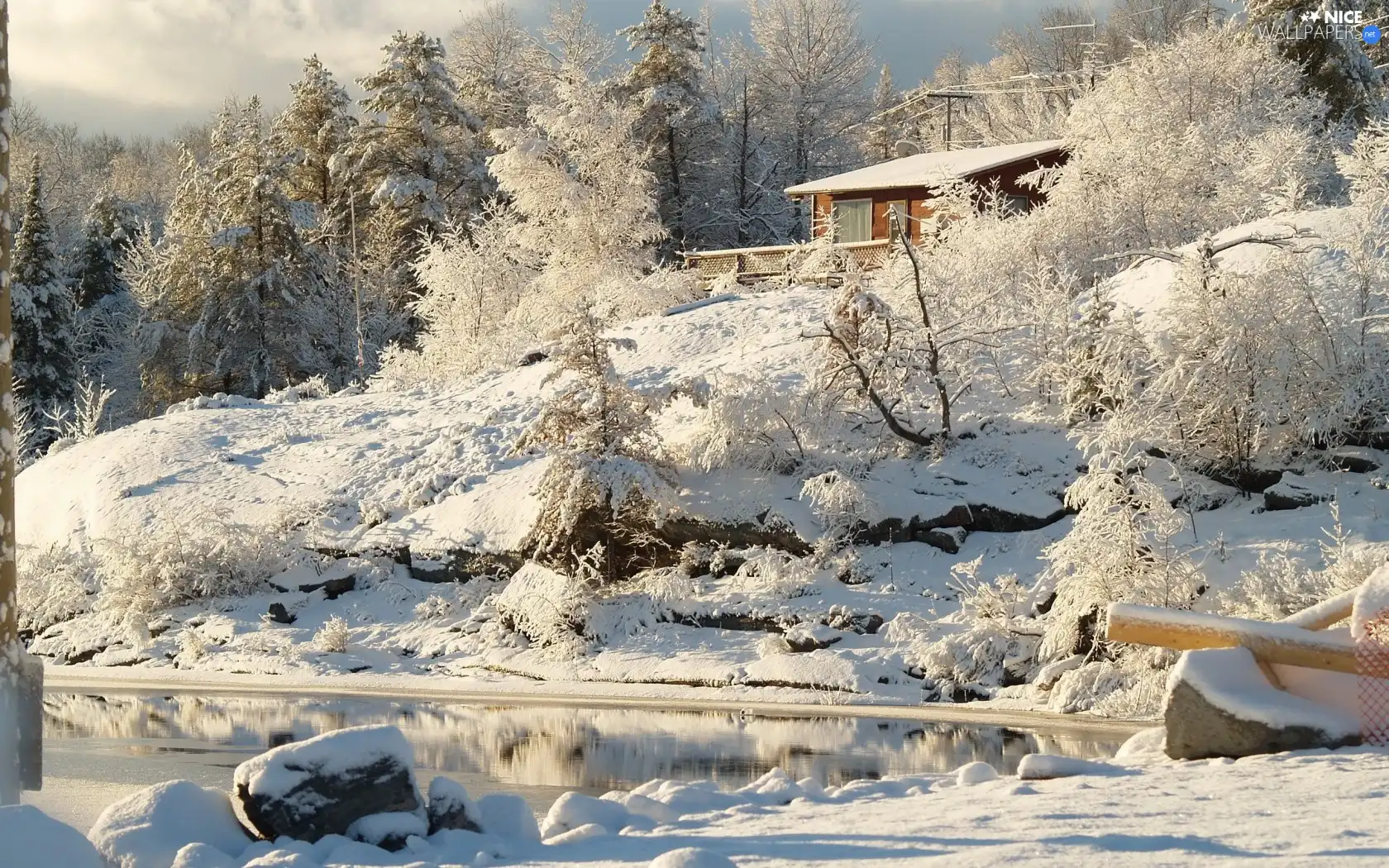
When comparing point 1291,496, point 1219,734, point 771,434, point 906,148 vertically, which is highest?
point 906,148

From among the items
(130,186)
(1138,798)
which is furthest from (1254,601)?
(130,186)

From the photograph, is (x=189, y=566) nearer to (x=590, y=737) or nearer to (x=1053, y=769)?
(x=590, y=737)

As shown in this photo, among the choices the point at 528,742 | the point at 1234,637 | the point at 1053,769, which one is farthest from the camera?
the point at 528,742

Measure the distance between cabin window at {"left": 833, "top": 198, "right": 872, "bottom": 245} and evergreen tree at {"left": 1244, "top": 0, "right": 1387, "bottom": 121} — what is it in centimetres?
1122

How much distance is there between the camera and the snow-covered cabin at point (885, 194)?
117 feet

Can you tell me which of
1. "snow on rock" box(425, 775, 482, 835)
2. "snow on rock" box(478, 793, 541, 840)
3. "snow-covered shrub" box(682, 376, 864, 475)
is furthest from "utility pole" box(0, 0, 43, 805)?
Answer: "snow-covered shrub" box(682, 376, 864, 475)

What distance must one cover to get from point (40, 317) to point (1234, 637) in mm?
42406

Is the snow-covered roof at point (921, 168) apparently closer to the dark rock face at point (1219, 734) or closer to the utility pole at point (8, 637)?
the dark rock face at point (1219, 734)

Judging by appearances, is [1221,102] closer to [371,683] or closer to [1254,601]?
[1254,601]

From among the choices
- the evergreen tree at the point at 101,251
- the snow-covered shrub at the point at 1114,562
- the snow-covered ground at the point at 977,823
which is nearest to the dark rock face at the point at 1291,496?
the snow-covered shrub at the point at 1114,562

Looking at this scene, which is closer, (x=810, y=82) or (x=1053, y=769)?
(x=1053, y=769)

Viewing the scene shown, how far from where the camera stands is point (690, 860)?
642cm

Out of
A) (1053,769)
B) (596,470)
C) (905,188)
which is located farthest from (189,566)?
(905,188)

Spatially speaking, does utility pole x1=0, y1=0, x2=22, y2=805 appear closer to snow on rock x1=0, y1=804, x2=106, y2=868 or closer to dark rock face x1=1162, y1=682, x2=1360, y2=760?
snow on rock x1=0, y1=804, x2=106, y2=868
